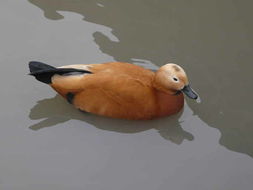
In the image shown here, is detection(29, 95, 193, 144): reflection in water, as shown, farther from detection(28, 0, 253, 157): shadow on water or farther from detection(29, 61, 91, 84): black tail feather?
detection(29, 61, 91, 84): black tail feather

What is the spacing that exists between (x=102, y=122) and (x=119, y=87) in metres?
0.40

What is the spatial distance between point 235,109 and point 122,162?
3.82ft

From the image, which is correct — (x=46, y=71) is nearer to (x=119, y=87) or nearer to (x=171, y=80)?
(x=119, y=87)

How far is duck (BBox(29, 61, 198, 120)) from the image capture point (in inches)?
156

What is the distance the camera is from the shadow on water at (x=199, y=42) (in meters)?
4.45

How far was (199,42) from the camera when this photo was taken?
5121mm

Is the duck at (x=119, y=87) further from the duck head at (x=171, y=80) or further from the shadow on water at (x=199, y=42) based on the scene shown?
the shadow on water at (x=199, y=42)

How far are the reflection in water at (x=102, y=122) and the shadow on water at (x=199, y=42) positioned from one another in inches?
1.7

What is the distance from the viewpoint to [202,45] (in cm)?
509

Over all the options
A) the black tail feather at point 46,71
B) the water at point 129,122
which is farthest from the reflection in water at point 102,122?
the black tail feather at point 46,71

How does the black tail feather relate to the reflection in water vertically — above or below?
above

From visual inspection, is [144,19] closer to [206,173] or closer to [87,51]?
[87,51]

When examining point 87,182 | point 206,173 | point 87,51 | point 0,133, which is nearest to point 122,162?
point 87,182

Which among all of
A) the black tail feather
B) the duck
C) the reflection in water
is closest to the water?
the reflection in water
